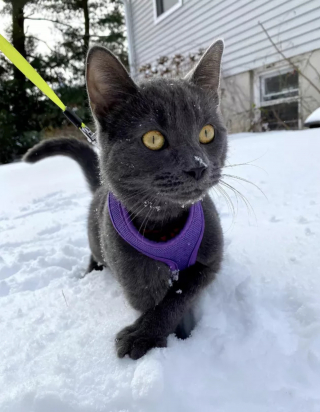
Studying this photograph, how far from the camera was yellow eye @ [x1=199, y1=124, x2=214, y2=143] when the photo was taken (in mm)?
1214

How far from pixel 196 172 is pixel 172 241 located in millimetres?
345

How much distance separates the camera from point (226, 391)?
3.11 ft

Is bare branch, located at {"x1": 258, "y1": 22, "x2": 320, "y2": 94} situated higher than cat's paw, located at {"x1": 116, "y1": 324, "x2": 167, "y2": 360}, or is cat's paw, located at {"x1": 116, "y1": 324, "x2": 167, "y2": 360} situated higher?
bare branch, located at {"x1": 258, "y1": 22, "x2": 320, "y2": 94}

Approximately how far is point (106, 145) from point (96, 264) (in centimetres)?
92

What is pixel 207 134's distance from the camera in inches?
48.7

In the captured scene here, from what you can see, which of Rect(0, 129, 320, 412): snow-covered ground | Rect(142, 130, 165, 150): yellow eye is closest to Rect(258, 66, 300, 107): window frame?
Rect(0, 129, 320, 412): snow-covered ground

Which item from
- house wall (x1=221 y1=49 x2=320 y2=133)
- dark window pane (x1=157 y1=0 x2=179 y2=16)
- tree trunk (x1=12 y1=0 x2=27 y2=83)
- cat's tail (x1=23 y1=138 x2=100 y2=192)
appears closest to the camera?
cat's tail (x1=23 y1=138 x2=100 y2=192)

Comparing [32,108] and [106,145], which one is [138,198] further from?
[32,108]

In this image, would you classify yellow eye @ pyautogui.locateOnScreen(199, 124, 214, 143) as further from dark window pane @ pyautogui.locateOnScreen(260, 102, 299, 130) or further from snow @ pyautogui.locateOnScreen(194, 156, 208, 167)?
dark window pane @ pyautogui.locateOnScreen(260, 102, 299, 130)

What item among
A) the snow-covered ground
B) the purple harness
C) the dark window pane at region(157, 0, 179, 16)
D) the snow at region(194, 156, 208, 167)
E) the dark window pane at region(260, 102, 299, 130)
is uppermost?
the dark window pane at region(157, 0, 179, 16)

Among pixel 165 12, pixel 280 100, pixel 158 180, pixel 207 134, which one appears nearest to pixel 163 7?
pixel 165 12

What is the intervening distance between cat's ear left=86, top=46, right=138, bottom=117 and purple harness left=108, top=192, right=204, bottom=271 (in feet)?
1.33

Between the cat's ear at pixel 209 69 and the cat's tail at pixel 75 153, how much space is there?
939mm

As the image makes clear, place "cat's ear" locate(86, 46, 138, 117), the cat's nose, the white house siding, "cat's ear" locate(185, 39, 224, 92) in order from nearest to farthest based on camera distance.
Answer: the cat's nose
"cat's ear" locate(86, 46, 138, 117)
"cat's ear" locate(185, 39, 224, 92)
the white house siding
